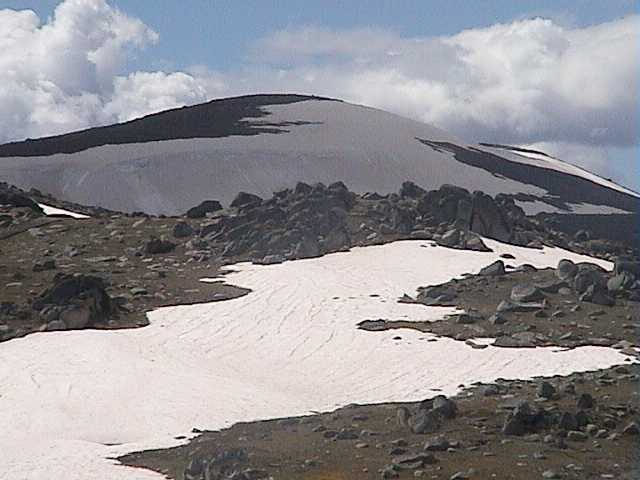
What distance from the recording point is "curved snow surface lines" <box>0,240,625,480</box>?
45.1ft

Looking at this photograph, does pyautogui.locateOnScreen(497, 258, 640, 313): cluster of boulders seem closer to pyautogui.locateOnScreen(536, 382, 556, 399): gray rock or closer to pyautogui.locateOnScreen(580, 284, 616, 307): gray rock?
pyautogui.locateOnScreen(580, 284, 616, 307): gray rock

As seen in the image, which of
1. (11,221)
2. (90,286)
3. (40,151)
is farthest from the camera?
(40,151)

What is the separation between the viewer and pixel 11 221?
112ft

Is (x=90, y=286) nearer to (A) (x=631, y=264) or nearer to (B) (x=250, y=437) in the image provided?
(B) (x=250, y=437)

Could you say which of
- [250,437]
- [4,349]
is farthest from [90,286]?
[250,437]

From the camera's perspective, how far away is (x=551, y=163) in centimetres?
8025

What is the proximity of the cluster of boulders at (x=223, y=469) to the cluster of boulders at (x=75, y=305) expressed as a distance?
30.9 feet

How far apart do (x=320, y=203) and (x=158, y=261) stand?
5.59 m

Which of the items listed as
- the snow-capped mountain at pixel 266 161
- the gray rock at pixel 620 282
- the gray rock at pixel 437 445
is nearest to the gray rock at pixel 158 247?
the gray rock at pixel 620 282

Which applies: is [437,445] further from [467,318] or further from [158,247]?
[158,247]

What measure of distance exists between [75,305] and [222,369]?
4.66 metres

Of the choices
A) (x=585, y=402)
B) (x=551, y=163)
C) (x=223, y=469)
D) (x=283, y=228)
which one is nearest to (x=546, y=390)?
(x=585, y=402)

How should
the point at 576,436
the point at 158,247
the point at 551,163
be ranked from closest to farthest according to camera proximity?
the point at 576,436 → the point at 158,247 → the point at 551,163

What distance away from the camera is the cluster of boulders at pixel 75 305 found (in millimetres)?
20688
